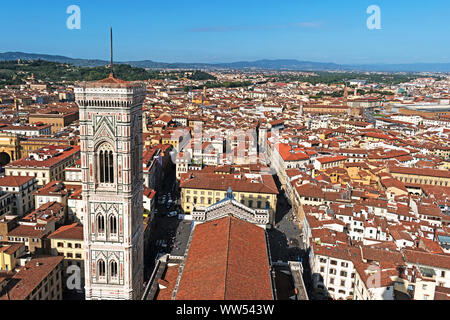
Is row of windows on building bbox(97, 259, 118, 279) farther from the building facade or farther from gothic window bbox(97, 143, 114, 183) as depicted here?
gothic window bbox(97, 143, 114, 183)

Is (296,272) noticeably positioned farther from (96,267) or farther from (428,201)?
(428,201)

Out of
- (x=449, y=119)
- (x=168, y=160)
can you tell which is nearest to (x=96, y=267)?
(x=168, y=160)

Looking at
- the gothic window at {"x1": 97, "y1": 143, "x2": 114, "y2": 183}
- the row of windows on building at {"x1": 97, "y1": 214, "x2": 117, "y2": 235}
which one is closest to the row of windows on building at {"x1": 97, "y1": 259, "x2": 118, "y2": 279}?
the row of windows on building at {"x1": 97, "y1": 214, "x2": 117, "y2": 235}

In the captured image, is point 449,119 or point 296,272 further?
point 449,119

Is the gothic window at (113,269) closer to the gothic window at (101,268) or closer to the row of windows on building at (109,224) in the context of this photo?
the gothic window at (101,268)

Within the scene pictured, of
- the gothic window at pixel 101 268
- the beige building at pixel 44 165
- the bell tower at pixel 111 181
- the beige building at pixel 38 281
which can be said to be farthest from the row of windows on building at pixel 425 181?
the beige building at pixel 44 165
